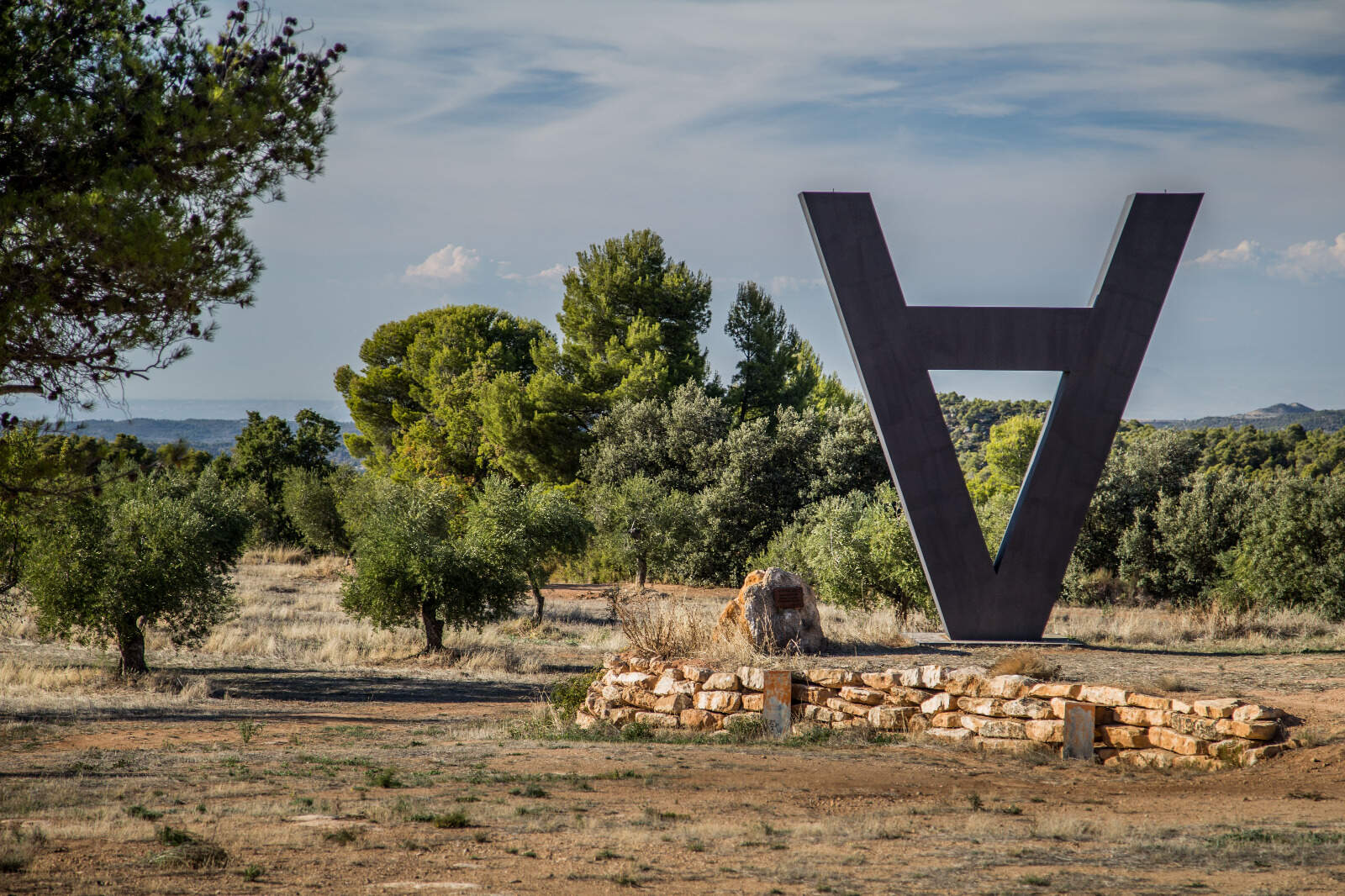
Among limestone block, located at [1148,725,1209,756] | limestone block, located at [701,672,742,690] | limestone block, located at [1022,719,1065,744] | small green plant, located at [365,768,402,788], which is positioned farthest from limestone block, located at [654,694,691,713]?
limestone block, located at [1148,725,1209,756]

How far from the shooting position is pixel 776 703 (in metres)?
9.53

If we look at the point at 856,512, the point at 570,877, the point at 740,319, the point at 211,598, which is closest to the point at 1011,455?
the point at 740,319

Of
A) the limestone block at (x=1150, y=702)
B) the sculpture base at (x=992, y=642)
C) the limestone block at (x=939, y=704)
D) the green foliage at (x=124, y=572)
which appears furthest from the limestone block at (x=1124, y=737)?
the green foliage at (x=124, y=572)

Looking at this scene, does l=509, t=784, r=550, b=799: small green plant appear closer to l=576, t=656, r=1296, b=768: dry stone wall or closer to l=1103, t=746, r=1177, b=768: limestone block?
l=576, t=656, r=1296, b=768: dry stone wall

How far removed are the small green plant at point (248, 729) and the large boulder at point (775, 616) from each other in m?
4.89

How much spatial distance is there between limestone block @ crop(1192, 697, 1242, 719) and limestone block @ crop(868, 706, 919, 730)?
2.31 m

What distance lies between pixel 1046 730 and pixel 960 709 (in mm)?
849

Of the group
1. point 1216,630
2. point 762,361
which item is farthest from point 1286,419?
point 1216,630

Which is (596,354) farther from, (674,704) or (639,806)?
(639,806)

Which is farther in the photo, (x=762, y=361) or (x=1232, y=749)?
(x=762, y=361)

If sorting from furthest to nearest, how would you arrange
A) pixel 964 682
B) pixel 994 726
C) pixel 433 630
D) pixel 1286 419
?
pixel 1286 419 → pixel 433 630 → pixel 964 682 → pixel 994 726

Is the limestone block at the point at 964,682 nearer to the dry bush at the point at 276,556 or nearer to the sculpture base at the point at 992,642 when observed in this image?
the sculpture base at the point at 992,642

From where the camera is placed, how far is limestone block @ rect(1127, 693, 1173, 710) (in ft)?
25.2

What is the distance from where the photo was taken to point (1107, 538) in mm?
25062
